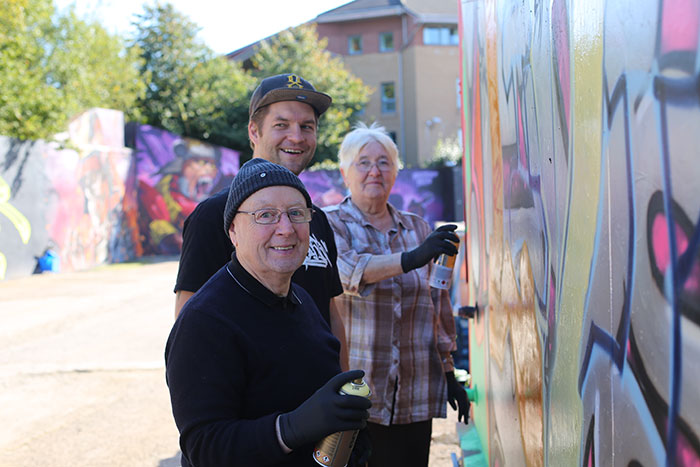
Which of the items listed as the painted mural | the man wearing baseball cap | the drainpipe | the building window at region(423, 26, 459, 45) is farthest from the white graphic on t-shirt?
the building window at region(423, 26, 459, 45)

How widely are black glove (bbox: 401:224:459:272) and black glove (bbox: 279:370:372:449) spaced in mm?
1348

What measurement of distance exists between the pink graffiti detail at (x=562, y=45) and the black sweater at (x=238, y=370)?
0.91 metres

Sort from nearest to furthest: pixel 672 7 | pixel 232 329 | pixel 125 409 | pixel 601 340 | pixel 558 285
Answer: pixel 672 7, pixel 601 340, pixel 558 285, pixel 232 329, pixel 125 409

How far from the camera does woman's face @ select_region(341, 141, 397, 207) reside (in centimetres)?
329

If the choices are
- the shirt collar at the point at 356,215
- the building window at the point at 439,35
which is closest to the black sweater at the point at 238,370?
the shirt collar at the point at 356,215

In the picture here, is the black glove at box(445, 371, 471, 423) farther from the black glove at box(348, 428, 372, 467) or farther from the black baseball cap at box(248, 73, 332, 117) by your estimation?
the black baseball cap at box(248, 73, 332, 117)

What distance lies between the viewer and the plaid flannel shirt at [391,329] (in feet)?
10.2

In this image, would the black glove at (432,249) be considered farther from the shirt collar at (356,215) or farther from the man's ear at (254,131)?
the man's ear at (254,131)

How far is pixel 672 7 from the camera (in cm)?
85

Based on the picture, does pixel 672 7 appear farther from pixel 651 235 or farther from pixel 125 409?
pixel 125 409

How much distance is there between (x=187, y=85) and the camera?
3095 cm

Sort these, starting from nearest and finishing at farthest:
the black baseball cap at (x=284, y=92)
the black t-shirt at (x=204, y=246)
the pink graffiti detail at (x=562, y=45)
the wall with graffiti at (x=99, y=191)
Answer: the pink graffiti detail at (x=562, y=45)
the black t-shirt at (x=204, y=246)
the black baseball cap at (x=284, y=92)
the wall with graffiti at (x=99, y=191)

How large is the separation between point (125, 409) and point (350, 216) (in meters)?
3.69

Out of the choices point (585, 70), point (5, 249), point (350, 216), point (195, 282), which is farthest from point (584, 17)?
point (5, 249)
